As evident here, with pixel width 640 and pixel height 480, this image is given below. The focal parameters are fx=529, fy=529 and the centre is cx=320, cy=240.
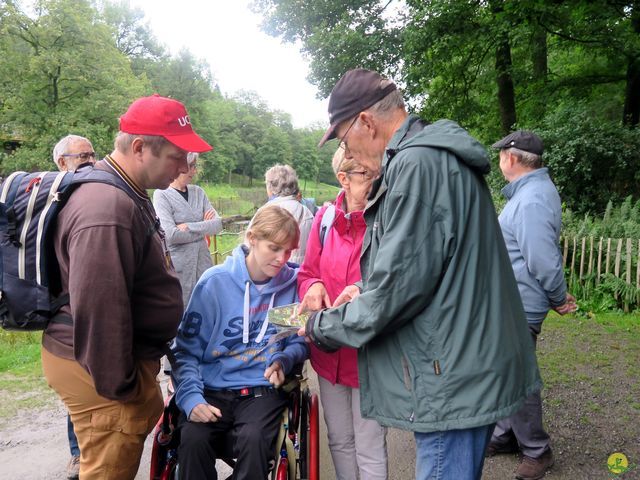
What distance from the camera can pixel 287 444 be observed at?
2.51 meters

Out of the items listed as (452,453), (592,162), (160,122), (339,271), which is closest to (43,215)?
(160,122)

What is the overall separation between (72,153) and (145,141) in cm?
197

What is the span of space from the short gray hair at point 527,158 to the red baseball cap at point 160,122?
212 centimetres

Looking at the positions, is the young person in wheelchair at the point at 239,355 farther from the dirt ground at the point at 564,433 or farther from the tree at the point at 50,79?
the tree at the point at 50,79

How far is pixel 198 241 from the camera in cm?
468

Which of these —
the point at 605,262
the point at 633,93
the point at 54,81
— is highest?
the point at 54,81

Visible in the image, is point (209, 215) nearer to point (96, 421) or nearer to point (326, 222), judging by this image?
point (326, 222)

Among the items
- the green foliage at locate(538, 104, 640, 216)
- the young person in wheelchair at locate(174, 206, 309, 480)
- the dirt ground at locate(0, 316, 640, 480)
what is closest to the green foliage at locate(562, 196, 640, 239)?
the green foliage at locate(538, 104, 640, 216)

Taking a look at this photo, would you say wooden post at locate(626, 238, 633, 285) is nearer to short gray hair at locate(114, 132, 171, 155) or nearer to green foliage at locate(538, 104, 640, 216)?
green foliage at locate(538, 104, 640, 216)

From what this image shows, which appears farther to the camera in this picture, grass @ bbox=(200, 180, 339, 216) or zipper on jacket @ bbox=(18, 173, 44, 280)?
grass @ bbox=(200, 180, 339, 216)

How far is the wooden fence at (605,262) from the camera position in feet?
25.7

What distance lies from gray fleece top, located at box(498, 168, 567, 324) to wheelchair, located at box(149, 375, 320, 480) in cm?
152

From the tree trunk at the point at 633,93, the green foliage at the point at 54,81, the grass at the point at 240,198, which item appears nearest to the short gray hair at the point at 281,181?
the tree trunk at the point at 633,93

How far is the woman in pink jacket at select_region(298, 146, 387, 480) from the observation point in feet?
8.84
